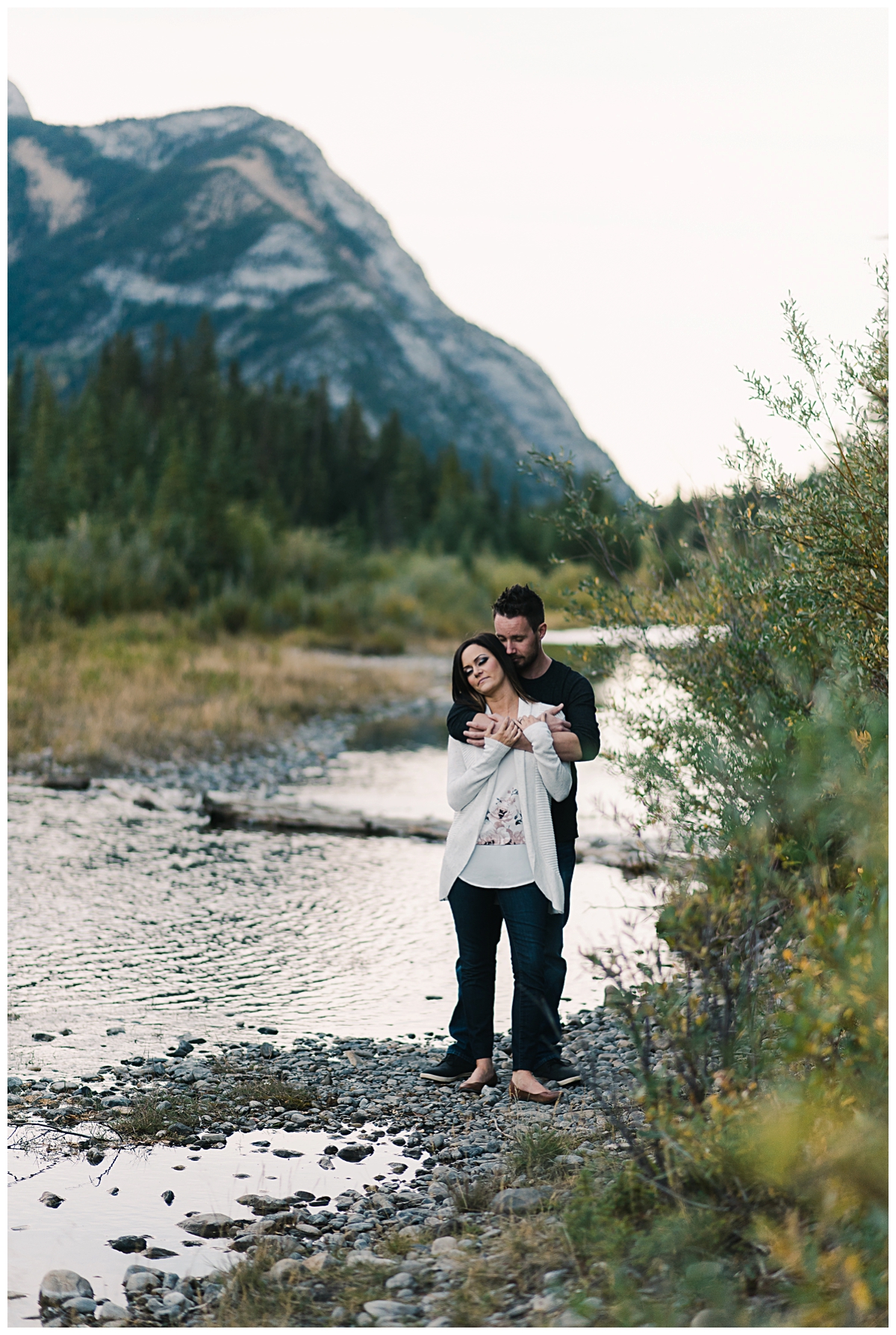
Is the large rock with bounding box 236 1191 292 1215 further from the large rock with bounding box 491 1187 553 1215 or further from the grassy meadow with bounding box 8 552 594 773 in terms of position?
the grassy meadow with bounding box 8 552 594 773

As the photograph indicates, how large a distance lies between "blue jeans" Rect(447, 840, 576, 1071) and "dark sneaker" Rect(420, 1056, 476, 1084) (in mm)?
19

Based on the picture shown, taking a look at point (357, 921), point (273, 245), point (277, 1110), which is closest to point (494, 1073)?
point (277, 1110)

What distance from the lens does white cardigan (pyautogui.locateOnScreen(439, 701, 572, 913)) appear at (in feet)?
15.3

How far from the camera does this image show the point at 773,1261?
9.89 feet

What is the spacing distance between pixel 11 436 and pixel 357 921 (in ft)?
179

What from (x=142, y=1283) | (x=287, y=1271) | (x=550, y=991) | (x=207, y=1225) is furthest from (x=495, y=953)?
(x=142, y=1283)

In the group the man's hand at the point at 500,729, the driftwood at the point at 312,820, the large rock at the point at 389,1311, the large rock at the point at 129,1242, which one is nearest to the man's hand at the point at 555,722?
the man's hand at the point at 500,729

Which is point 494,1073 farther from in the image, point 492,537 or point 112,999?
point 492,537

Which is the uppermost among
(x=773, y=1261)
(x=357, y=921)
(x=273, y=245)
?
(x=273, y=245)

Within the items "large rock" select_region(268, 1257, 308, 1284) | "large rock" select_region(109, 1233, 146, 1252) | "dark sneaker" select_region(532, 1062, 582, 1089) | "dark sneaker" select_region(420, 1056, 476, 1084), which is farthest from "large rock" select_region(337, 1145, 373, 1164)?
"large rock" select_region(268, 1257, 308, 1284)

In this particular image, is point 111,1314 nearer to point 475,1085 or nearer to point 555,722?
point 475,1085

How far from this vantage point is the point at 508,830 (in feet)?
15.7

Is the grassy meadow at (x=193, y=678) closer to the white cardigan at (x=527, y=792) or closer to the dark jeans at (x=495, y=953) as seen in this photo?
the white cardigan at (x=527, y=792)

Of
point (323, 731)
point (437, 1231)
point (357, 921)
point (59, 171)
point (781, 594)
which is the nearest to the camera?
point (437, 1231)
